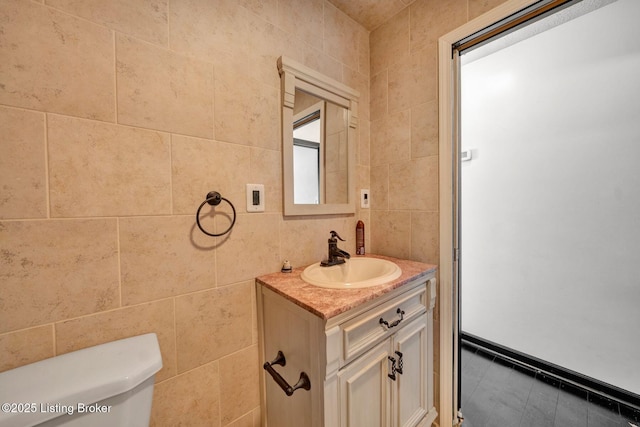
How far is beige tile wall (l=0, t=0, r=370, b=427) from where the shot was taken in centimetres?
63

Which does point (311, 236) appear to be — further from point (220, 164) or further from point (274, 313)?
point (220, 164)

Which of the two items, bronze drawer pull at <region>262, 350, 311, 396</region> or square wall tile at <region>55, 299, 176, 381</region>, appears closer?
square wall tile at <region>55, 299, 176, 381</region>

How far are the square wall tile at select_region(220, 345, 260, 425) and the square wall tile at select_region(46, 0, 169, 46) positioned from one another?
1229 mm

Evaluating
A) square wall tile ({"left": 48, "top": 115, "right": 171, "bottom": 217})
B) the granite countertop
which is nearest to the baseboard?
the granite countertop

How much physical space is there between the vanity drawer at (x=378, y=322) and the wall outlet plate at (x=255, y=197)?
0.59 metres

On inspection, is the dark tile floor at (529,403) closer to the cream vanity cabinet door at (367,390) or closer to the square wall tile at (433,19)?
the cream vanity cabinet door at (367,390)

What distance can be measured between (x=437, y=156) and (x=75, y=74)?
4.78 feet

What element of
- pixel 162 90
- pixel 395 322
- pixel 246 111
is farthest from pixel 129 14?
pixel 395 322

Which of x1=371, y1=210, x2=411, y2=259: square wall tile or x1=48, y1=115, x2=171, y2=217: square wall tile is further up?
x1=48, y1=115, x2=171, y2=217: square wall tile

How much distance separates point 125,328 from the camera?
76 cm

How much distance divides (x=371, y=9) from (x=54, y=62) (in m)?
1.49

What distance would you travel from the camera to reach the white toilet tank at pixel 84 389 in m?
0.50

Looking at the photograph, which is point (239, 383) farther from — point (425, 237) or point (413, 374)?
point (425, 237)

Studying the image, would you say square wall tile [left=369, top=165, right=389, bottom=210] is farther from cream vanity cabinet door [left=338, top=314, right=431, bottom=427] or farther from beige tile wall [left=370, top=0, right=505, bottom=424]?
cream vanity cabinet door [left=338, top=314, right=431, bottom=427]
